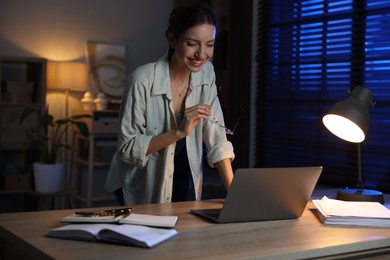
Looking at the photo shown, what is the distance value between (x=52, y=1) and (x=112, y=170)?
3366 millimetres

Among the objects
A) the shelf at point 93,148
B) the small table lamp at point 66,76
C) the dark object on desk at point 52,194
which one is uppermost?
the small table lamp at point 66,76

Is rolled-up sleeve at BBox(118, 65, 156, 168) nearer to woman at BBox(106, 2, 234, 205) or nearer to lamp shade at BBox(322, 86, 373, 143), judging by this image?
woman at BBox(106, 2, 234, 205)

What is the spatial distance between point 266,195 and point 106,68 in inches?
156

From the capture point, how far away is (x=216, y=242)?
1.67 meters

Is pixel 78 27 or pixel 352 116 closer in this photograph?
pixel 352 116

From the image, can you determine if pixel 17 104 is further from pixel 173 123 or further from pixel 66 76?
pixel 173 123

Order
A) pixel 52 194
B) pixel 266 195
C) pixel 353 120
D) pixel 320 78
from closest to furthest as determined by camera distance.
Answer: pixel 266 195, pixel 353 120, pixel 320 78, pixel 52 194

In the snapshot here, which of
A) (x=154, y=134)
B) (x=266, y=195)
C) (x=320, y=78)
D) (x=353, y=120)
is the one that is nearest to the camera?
(x=266, y=195)

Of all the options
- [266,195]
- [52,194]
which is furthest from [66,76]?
[266,195]

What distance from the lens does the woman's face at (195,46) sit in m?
2.31

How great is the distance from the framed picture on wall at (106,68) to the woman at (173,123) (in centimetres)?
315

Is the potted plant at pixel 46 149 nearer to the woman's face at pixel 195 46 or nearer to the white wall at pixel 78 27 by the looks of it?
the white wall at pixel 78 27

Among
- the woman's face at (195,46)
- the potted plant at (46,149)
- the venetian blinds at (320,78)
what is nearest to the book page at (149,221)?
the woman's face at (195,46)

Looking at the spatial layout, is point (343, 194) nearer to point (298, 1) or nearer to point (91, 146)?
Answer: point (298, 1)
